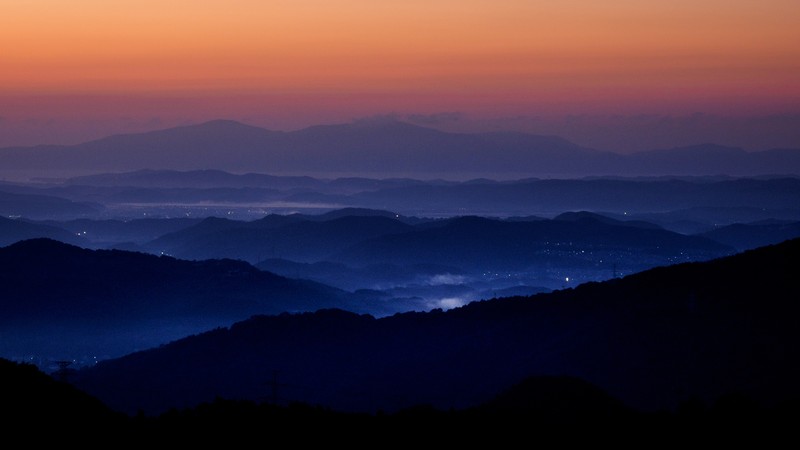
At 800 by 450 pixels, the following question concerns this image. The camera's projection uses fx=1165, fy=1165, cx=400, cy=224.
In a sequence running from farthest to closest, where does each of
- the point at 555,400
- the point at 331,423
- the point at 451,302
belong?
the point at 451,302 → the point at 555,400 → the point at 331,423

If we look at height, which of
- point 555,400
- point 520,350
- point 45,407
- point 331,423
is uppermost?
point 45,407

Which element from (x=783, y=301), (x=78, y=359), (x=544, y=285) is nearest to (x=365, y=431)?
(x=783, y=301)

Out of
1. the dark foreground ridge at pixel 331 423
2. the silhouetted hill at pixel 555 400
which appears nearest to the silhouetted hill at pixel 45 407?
the dark foreground ridge at pixel 331 423

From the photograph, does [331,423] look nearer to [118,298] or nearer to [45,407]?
[45,407]

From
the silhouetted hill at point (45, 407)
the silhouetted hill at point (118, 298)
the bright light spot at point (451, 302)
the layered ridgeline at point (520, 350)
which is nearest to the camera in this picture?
the silhouetted hill at point (45, 407)

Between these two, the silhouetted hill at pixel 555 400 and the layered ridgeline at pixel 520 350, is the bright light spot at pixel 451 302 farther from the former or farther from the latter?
the silhouetted hill at pixel 555 400

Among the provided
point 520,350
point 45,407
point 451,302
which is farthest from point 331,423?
point 451,302
